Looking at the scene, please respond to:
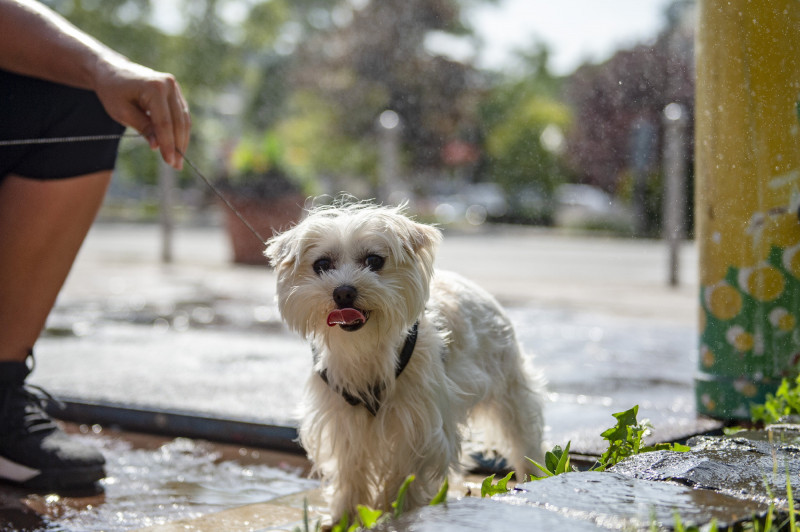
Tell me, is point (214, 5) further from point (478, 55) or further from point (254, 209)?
point (254, 209)

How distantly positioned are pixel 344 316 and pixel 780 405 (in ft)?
4.95

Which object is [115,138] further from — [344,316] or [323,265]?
[344,316]

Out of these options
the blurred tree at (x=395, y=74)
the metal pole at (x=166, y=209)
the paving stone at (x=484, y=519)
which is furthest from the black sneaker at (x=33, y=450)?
the blurred tree at (x=395, y=74)

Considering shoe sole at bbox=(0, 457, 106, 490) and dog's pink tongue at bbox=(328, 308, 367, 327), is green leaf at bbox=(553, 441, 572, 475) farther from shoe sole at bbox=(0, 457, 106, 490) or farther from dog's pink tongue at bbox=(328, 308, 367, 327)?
shoe sole at bbox=(0, 457, 106, 490)

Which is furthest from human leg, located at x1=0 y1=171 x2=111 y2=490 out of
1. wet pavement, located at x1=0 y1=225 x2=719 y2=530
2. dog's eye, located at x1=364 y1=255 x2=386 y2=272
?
dog's eye, located at x1=364 y1=255 x2=386 y2=272

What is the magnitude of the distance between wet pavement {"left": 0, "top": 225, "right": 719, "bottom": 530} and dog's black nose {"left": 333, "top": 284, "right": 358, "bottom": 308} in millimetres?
631

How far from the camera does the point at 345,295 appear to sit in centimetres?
223

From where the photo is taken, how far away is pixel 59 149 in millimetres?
2992

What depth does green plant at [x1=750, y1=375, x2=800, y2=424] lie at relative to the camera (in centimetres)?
277

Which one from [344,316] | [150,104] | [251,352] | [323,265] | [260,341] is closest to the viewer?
[344,316]

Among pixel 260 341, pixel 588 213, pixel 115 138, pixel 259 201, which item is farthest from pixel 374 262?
pixel 588 213

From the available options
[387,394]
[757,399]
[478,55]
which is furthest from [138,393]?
[478,55]

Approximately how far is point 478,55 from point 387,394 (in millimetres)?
29248

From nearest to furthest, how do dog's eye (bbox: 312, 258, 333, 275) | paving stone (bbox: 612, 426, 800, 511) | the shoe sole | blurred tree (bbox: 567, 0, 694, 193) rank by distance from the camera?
1. paving stone (bbox: 612, 426, 800, 511)
2. dog's eye (bbox: 312, 258, 333, 275)
3. the shoe sole
4. blurred tree (bbox: 567, 0, 694, 193)
